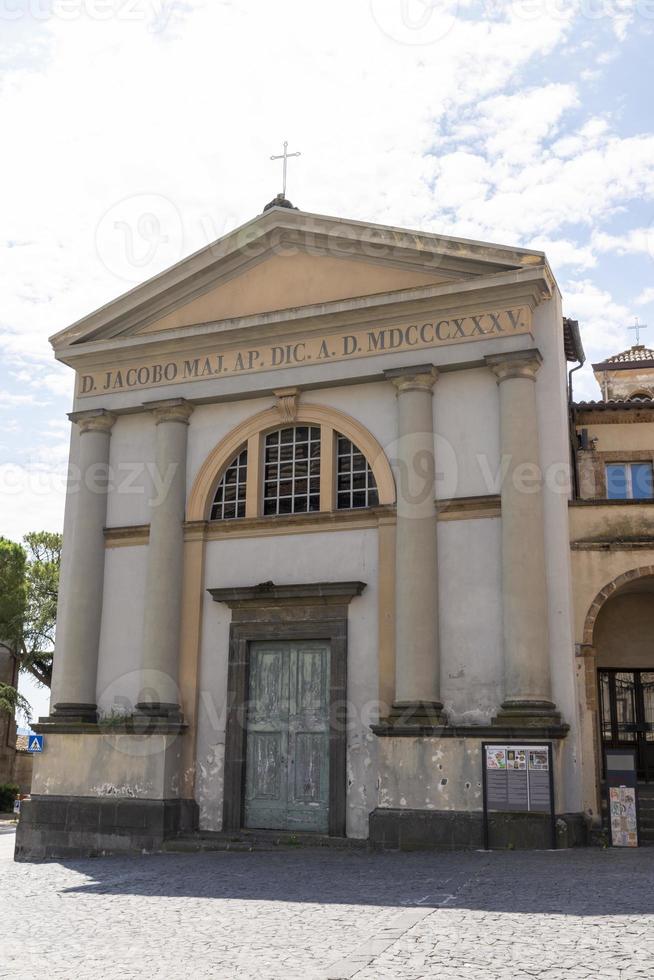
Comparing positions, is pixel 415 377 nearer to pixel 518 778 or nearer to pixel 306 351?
pixel 306 351

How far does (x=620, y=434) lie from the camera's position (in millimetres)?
18875

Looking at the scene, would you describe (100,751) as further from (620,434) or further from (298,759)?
(620,434)

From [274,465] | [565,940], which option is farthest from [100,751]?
[565,940]

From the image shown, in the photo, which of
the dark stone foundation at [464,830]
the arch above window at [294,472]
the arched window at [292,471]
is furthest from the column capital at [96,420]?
the dark stone foundation at [464,830]

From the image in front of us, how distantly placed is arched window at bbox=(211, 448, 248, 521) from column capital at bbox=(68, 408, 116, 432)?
2333mm

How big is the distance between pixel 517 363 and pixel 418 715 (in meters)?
5.09

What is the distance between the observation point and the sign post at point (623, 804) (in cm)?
1260

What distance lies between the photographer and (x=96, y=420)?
17.4 meters

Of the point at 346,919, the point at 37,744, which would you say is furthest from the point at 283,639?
the point at 346,919

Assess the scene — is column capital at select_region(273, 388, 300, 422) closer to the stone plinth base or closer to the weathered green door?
the weathered green door

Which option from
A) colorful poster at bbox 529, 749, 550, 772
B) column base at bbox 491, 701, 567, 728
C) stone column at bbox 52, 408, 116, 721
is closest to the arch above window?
stone column at bbox 52, 408, 116, 721

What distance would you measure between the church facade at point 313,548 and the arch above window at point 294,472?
0.04 metres

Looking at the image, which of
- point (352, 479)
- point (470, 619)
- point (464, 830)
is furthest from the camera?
point (352, 479)

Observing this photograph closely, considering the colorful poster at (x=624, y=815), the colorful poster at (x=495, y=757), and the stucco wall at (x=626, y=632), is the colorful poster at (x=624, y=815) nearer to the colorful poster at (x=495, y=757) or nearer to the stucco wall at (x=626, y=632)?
the colorful poster at (x=495, y=757)
